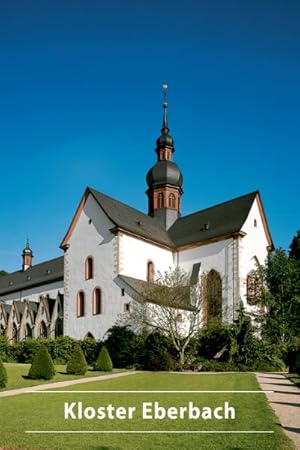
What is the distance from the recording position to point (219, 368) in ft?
92.6

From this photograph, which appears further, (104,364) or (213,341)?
(213,341)

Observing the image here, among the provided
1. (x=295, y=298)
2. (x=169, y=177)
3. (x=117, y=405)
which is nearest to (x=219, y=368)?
(x=295, y=298)

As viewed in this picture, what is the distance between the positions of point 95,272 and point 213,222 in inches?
445

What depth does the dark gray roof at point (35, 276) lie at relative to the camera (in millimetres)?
54800

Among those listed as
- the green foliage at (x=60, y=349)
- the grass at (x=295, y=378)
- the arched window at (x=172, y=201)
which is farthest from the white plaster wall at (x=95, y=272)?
the grass at (x=295, y=378)

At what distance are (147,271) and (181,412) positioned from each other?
1153 inches

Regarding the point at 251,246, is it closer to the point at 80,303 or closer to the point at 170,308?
the point at 170,308

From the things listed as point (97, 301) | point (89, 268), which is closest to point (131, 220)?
point (89, 268)

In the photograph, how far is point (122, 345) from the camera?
32312mm

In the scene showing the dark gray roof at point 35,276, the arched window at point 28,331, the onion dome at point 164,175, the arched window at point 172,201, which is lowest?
the arched window at point 28,331

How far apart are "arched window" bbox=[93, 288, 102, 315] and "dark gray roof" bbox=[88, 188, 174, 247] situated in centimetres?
549

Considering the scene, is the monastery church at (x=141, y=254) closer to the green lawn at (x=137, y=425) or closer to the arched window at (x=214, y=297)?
the arched window at (x=214, y=297)

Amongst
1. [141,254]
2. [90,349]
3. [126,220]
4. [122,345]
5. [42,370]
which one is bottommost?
[90,349]

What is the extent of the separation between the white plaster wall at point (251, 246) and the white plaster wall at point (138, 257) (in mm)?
7047
